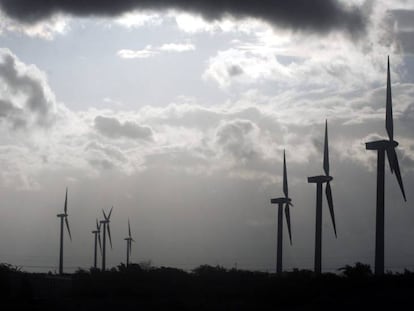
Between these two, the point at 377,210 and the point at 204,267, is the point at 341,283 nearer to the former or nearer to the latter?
the point at 377,210

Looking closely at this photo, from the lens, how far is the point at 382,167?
217ft

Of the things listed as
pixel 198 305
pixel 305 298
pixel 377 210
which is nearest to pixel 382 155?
pixel 377 210

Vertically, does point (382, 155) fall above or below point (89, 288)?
above

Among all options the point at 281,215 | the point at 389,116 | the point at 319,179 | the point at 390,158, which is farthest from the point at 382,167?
the point at 281,215

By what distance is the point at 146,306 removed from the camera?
56.6 meters

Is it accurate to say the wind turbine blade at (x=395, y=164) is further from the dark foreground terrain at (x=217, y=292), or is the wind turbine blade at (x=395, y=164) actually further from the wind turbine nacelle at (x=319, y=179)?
the wind turbine nacelle at (x=319, y=179)

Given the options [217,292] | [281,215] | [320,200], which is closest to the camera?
[217,292]

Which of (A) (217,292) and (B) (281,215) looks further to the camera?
(B) (281,215)

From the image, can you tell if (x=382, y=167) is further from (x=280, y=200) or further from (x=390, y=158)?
(x=280, y=200)

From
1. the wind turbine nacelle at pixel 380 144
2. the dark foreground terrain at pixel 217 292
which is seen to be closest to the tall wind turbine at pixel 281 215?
the dark foreground terrain at pixel 217 292

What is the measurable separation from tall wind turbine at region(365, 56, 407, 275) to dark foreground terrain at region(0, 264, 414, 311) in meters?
1.85

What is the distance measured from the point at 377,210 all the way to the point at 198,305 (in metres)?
17.9

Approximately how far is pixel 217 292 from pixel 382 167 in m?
16.2

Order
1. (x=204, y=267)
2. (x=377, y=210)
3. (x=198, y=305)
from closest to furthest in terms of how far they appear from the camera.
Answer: (x=198, y=305) < (x=377, y=210) < (x=204, y=267)
